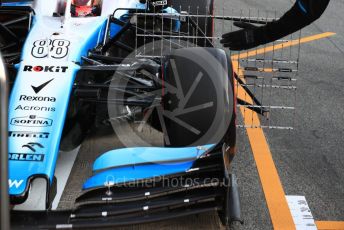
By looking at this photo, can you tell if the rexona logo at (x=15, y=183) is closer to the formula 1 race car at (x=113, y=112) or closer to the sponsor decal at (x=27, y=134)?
the formula 1 race car at (x=113, y=112)

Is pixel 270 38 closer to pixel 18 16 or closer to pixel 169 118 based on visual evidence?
pixel 169 118

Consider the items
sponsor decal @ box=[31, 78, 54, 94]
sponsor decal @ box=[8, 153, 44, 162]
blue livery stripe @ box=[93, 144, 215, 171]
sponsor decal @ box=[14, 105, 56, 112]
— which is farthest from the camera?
sponsor decal @ box=[31, 78, 54, 94]

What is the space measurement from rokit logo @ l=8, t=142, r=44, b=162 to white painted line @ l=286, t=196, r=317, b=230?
150cm

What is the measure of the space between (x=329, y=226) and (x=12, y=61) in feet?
7.47

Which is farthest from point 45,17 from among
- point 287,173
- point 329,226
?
point 329,226

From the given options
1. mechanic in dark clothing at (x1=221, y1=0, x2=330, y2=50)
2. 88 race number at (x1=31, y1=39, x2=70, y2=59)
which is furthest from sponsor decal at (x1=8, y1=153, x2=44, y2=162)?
mechanic in dark clothing at (x1=221, y1=0, x2=330, y2=50)

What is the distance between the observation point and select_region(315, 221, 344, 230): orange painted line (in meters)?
3.02

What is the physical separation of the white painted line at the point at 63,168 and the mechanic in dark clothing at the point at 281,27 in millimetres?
1325

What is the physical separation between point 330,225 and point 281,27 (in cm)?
118

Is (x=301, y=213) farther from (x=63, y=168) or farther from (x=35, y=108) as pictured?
(x=35, y=108)

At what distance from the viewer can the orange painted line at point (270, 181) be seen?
309 centimetres

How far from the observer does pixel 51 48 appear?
10.9 feet

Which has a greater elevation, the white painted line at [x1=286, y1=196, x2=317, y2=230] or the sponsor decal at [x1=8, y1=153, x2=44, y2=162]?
the sponsor decal at [x1=8, y1=153, x2=44, y2=162]

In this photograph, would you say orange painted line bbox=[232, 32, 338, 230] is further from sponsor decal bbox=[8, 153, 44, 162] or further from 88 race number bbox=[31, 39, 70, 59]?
sponsor decal bbox=[8, 153, 44, 162]
